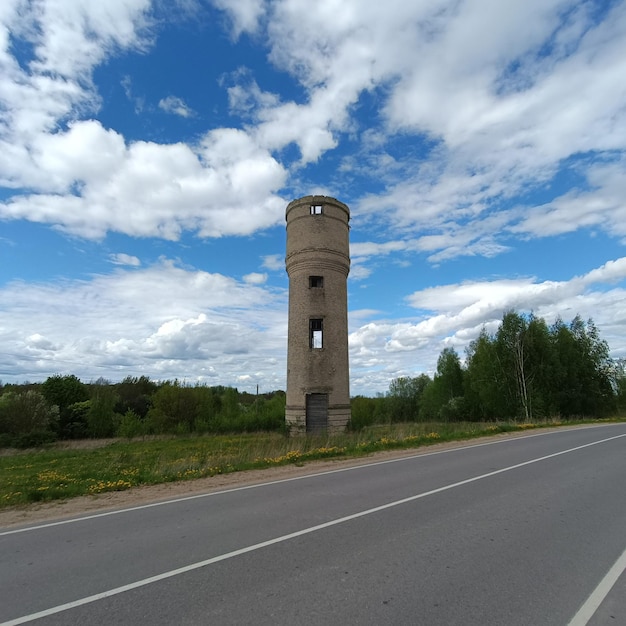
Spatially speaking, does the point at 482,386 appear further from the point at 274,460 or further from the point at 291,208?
the point at 274,460

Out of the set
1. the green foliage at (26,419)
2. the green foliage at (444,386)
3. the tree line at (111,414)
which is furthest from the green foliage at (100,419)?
the green foliage at (444,386)

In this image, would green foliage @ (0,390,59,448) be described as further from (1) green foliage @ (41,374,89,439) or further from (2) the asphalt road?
(2) the asphalt road

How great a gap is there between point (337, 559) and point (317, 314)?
784 inches

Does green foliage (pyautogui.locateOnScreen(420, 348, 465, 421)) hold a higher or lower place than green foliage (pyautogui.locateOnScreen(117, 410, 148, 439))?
higher

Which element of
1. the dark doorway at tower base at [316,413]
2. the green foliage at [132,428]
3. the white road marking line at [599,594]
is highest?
the dark doorway at tower base at [316,413]

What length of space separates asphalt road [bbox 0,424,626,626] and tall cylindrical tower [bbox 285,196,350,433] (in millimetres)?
14974

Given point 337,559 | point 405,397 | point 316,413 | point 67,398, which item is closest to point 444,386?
point 405,397

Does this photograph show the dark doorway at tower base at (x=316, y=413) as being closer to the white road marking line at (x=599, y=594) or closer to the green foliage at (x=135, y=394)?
the white road marking line at (x=599, y=594)

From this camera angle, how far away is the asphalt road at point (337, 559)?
3.89 m

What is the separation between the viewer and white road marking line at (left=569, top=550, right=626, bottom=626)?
3740mm

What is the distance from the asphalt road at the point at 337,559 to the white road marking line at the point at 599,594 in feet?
0.05

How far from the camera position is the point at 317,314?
81.2 ft

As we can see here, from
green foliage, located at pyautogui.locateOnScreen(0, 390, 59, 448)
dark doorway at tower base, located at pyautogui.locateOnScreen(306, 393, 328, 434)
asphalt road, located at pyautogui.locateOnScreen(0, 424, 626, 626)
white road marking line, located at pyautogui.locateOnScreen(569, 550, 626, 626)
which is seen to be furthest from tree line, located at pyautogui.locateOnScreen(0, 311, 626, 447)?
white road marking line, located at pyautogui.locateOnScreen(569, 550, 626, 626)

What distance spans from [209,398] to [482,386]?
2777 cm
